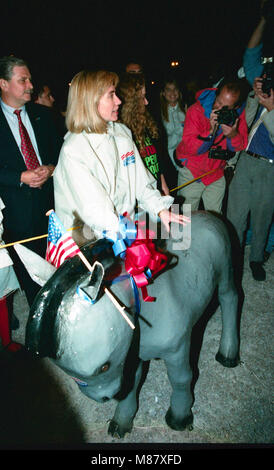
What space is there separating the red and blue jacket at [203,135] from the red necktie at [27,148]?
5.40 ft

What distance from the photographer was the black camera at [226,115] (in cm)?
259

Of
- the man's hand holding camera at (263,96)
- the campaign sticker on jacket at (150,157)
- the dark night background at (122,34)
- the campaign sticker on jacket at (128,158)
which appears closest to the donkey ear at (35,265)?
the campaign sticker on jacket at (128,158)

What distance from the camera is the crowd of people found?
1649 mm

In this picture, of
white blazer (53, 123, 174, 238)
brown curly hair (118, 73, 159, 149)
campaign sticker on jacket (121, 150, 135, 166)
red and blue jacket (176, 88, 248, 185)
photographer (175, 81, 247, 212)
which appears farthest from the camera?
red and blue jacket (176, 88, 248, 185)

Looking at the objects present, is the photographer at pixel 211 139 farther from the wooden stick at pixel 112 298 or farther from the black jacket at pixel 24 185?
the wooden stick at pixel 112 298

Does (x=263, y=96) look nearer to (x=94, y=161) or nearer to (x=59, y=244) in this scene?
(x=94, y=161)

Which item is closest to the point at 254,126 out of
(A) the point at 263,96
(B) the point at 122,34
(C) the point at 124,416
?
(A) the point at 263,96

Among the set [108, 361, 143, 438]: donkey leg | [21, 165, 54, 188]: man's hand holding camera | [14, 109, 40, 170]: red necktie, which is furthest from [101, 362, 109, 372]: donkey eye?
[14, 109, 40, 170]: red necktie

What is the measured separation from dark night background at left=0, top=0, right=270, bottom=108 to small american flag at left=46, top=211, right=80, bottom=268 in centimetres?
1045

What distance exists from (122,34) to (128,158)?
18.0 meters

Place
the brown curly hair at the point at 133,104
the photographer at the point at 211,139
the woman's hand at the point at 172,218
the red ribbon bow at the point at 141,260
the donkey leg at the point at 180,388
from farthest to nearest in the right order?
the photographer at the point at 211,139 → the brown curly hair at the point at 133,104 → the woman's hand at the point at 172,218 → the donkey leg at the point at 180,388 → the red ribbon bow at the point at 141,260

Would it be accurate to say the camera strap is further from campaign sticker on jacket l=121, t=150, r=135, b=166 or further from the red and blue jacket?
campaign sticker on jacket l=121, t=150, r=135, b=166
